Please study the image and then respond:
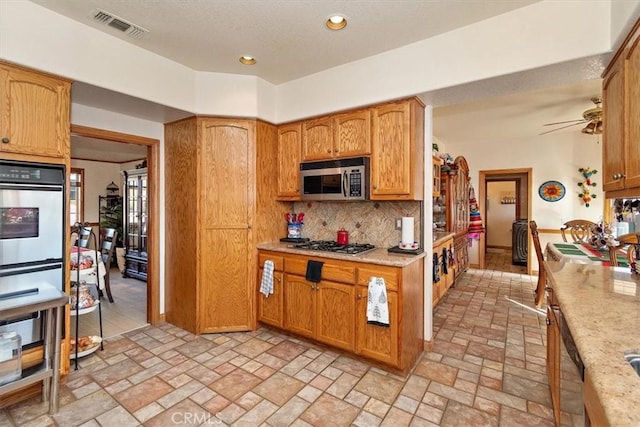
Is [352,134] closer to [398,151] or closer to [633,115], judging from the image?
[398,151]

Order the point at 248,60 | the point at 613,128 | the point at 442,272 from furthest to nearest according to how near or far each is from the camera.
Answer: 1. the point at 442,272
2. the point at 248,60
3. the point at 613,128

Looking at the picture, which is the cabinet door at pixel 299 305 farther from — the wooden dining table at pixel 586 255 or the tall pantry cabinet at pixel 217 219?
the wooden dining table at pixel 586 255

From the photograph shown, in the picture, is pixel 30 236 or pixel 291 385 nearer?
pixel 30 236

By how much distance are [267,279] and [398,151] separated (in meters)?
1.78

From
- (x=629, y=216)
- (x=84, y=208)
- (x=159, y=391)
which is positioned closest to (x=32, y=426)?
A: (x=159, y=391)

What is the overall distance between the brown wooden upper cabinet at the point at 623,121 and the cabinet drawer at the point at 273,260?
Result: 2546 mm

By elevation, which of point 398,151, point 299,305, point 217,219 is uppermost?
point 398,151

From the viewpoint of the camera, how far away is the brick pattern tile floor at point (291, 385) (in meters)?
1.92

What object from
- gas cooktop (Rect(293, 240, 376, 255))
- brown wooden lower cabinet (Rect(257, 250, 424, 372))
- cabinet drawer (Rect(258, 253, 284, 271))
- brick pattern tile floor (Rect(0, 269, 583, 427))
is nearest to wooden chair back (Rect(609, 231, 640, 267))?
brick pattern tile floor (Rect(0, 269, 583, 427))

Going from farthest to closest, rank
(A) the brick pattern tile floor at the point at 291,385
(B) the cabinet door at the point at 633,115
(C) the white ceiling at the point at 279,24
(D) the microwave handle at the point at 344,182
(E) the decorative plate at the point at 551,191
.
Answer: (E) the decorative plate at the point at 551,191 < (D) the microwave handle at the point at 344,182 < (C) the white ceiling at the point at 279,24 < (A) the brick pattern tile floor at the point at 291,385 < (B) the cabinet door at the point at 633,115

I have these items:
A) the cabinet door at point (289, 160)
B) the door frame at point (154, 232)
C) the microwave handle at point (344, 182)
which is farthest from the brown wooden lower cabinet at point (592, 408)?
the door frame at point (154, 232)

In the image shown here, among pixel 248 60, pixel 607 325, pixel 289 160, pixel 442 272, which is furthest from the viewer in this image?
pixel 442 272

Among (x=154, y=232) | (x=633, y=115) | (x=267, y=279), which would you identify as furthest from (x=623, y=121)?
(x=154, y=232)

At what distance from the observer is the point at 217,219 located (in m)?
3.15
